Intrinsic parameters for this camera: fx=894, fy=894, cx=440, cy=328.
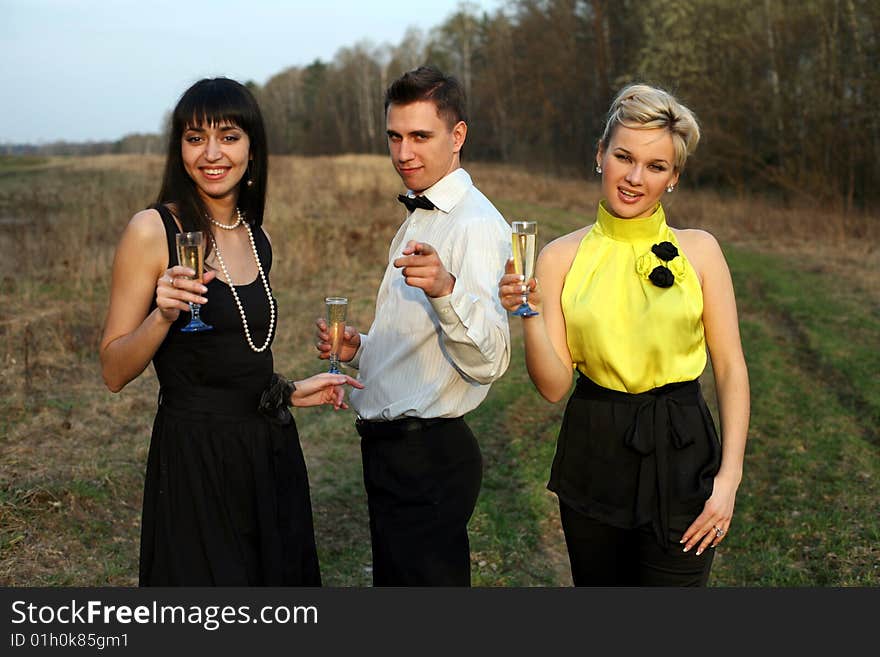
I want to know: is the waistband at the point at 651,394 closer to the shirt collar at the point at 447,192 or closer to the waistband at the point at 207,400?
the shirt collar at the point at 447,192

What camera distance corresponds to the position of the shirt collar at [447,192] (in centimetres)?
319

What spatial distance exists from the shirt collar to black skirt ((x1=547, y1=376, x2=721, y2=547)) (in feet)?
2.74

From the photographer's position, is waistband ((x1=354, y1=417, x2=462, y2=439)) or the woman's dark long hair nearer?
the woman's dark long hair

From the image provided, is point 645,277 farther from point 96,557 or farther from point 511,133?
point 511,133

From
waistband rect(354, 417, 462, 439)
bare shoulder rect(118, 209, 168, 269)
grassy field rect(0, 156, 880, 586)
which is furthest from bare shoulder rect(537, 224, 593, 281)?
grassy field rect(0, 156, 880, 586)

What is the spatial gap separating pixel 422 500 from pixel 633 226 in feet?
3.91

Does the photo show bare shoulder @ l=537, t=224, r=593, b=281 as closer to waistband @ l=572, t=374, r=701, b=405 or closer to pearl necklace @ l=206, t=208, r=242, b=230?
waistband @ l=572, t=374, r=701, b=405

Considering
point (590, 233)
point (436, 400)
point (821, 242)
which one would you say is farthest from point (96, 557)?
point (821, 242)

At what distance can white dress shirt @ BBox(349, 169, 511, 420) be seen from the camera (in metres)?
2.98

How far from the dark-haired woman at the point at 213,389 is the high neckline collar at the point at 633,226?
104cm

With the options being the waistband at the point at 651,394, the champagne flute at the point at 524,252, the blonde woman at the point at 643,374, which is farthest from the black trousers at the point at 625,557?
the champagne flute at the point at 524,252

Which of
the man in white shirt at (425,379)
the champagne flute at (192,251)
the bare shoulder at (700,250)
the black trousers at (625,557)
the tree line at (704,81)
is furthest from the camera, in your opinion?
the tree line at (704,81)

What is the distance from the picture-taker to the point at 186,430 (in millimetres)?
2939

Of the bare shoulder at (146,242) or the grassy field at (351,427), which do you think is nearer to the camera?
the bare shoulder at (146,242)
